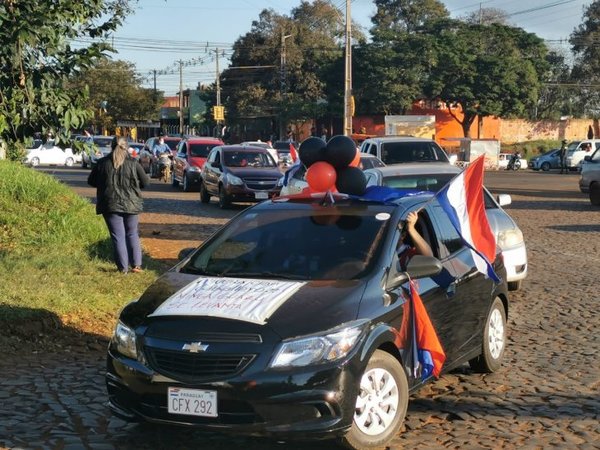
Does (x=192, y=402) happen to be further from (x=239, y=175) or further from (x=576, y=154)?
(x=576, y=154)

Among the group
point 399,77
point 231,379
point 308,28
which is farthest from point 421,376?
point 308,28

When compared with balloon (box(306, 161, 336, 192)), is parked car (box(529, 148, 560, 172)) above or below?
below

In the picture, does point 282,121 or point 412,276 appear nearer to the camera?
point 412,276

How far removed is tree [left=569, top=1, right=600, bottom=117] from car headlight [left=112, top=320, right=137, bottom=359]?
75229 mm

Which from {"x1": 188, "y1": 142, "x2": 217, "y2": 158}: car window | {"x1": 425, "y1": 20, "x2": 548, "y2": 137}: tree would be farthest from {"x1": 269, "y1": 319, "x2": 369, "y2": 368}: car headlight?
{"x1": 425, "y1": 20, "x2": 548, "y2": 137}: tree

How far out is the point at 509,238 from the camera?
10.6 meters

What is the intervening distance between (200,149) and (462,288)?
2312cm

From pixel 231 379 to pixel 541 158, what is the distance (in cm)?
5320

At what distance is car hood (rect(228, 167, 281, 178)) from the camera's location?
22109mm

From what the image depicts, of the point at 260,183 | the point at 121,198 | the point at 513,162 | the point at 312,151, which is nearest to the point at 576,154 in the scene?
the point at 513,162

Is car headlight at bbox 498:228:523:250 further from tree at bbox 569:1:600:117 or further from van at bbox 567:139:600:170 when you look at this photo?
tree at bbox 569:1:600:117

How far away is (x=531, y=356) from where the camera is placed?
791cm

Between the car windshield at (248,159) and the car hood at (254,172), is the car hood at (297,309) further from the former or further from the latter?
the car windshield at (248,159)

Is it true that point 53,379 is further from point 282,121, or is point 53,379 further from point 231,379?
point 282,121
